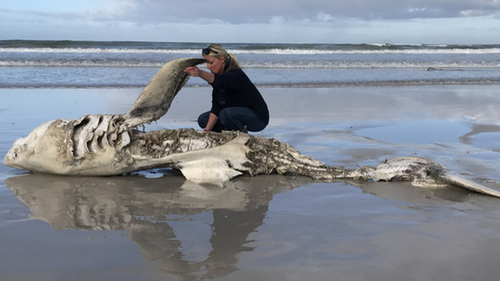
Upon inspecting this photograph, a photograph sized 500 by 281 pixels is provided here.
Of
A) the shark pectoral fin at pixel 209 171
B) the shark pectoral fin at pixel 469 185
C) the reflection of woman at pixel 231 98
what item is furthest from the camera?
the reflection of woman at pixel 231 98

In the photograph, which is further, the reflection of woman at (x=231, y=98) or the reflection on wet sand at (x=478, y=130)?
the reflection on wet sand at (x=478, y=130)

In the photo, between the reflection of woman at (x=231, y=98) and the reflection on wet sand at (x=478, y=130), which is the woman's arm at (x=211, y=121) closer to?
the reflection of woman at (x=231, y=98)

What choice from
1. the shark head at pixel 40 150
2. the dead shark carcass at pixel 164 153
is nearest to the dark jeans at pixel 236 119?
the dead shark carcass at pixel 164 153

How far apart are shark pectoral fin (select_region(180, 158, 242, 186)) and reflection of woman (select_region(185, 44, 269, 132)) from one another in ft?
2.28

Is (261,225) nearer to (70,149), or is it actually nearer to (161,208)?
(161,208)

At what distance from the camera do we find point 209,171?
4691mm

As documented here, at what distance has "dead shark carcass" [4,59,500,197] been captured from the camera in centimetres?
470

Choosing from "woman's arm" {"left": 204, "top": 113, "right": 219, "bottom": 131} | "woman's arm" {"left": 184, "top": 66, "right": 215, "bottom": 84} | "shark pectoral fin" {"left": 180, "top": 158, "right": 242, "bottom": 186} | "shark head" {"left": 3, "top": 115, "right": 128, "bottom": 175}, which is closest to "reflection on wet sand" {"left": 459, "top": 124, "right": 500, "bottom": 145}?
"woman's arm" {"left": 204, "top": 113, "right": 219, "bottom": 131}

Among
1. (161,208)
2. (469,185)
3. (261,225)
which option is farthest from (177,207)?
(469,185)

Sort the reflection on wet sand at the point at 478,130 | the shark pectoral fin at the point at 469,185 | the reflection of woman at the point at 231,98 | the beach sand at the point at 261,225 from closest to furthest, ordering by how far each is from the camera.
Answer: the beach sand at the point at 261,225
the shark pectoral fin at the point at 469,185
the reflection of woman at the point at 231,98
the reflection on wet sand at the point at 478,130

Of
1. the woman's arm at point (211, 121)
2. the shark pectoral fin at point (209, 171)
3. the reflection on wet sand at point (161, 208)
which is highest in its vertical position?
the woman's arm at point (211, 121)

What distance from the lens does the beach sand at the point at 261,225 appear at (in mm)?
2754

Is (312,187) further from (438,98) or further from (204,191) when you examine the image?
(438,98)

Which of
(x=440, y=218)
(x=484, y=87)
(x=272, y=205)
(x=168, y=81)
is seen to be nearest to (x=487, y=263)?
(x=440, y=218)
